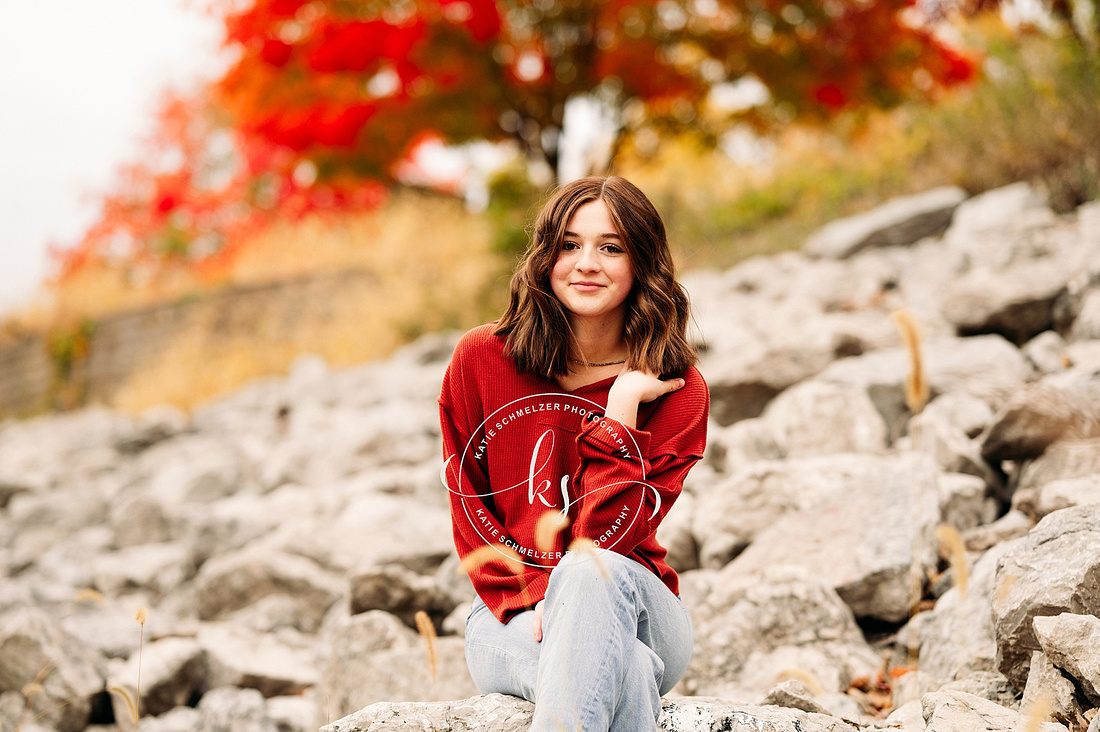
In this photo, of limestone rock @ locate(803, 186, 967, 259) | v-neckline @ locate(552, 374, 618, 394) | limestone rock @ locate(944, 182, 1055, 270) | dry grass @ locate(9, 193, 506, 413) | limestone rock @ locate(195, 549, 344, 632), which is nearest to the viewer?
v-neckline @ locate(552, 374, 618, 394)

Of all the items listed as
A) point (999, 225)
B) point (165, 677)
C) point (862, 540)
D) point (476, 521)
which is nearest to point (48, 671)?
point (165, 677)

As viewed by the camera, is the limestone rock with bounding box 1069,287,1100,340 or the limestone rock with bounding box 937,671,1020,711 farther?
the limestone rock with bounding box 1069,287,1100,340

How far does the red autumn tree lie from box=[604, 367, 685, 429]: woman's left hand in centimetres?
571

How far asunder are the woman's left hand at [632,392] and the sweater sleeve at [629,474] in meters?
0.03

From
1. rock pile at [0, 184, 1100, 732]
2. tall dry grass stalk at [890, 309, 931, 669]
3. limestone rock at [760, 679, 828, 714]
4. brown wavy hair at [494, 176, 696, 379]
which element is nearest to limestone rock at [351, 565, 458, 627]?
rock pile at [0, 184, 1100, 732]

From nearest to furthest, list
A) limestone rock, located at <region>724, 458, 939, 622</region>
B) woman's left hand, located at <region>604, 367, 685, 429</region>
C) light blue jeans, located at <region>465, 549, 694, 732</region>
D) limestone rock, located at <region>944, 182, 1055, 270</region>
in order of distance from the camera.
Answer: light blue jeans, located at <region>465, 549, 694, 732</region>
woman's left hand, located at <region>604, 367, 685, 429</region>
limestone rock, located at <region>724, 458, 939, 622</region>
limestone rock, located at <region>944, 182, 1055, 270</region>

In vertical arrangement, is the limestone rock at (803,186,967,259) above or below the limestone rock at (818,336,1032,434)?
above

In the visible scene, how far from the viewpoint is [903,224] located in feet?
18.2

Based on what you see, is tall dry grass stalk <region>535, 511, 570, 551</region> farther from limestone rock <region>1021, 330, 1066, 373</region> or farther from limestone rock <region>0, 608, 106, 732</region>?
limestone rock <region>1021, 330, 1066, 373</region>

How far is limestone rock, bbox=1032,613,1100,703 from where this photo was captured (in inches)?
58.3

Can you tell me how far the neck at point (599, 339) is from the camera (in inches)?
72.8

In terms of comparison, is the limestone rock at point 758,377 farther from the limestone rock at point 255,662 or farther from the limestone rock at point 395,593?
the limestone rock at point 255,662

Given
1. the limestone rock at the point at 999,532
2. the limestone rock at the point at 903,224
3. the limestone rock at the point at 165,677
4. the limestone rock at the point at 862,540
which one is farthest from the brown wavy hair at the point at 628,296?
the limestone rock at the point at 903,224

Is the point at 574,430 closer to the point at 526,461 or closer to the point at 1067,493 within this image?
the point at 526,461
